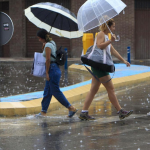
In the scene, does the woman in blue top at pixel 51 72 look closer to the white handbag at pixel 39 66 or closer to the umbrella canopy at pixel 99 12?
the white handbag at pixel 39 66

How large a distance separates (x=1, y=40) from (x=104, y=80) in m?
2.05

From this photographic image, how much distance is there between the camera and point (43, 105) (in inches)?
339

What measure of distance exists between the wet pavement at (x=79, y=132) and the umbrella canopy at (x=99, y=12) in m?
1.65

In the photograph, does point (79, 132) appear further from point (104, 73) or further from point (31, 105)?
point (31, 105)

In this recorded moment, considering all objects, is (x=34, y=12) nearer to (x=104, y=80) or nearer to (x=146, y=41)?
(x=104, y=80)

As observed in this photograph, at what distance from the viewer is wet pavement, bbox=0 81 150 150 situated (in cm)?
604

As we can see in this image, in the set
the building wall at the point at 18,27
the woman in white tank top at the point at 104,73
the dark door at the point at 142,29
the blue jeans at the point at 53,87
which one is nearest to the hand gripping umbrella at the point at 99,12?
the woman in white tank top at the point at 104,73

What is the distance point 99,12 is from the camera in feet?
26.1

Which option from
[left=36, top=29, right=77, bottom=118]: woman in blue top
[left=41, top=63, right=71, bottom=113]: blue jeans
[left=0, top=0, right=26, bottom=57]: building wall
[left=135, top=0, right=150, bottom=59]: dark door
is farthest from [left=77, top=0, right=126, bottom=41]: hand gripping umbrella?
[left=0, top=0, right=26, bottom=57]: building wall

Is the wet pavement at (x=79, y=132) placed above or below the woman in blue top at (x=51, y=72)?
below

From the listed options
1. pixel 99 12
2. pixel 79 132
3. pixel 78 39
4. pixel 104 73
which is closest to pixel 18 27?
pixel 78 39

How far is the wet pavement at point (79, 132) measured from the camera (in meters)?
6.04

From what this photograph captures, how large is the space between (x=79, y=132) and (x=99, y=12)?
2.17 metres

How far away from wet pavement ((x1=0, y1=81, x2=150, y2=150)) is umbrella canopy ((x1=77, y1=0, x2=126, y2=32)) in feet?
5.42
